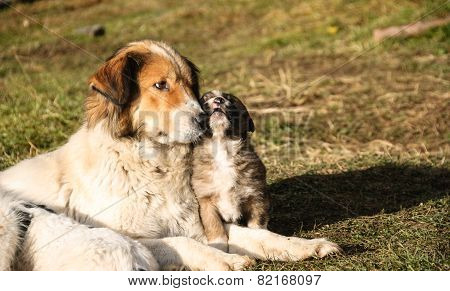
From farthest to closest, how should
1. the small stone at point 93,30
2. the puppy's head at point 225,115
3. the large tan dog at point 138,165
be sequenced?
the small stone at point 93,30 < the puppy's head at point 225,115 < the large tan dog at point 138,165

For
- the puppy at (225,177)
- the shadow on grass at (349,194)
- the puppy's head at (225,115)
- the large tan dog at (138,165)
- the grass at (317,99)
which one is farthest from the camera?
the shadow on grass at (349,194)

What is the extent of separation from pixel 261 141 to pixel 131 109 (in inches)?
154

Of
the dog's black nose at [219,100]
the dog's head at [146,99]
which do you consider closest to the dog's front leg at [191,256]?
the dog's head at [146,99]

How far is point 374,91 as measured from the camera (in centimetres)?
1091

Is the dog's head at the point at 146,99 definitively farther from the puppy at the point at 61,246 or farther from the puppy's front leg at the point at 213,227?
the puppy at the point at 61,246

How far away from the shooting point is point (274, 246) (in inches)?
202

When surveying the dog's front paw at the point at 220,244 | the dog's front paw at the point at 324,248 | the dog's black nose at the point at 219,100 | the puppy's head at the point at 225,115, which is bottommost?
the dog's front paw at the point at 220,244

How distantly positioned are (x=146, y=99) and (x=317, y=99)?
5.91 metres

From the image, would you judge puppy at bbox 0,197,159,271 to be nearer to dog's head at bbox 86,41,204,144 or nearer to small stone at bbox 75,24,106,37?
dog's head at bbox 86,41,204,144

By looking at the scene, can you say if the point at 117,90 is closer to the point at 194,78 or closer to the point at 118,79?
the point at 118,79

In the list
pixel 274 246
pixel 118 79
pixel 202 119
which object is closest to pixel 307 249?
pixel 274 246

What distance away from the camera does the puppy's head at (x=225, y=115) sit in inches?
230

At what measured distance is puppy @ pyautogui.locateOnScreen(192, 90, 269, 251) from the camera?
18.1ft

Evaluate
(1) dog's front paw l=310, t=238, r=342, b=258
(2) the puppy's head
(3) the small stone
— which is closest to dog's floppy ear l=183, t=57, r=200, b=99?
(2) the puppy's head
